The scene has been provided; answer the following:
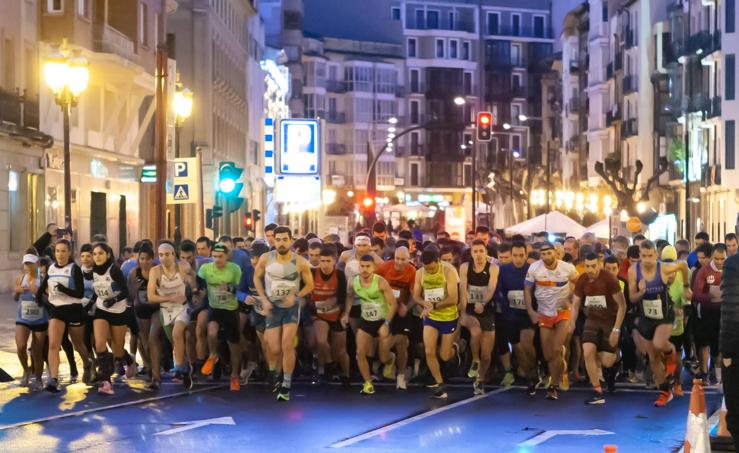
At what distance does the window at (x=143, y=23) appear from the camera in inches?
1833

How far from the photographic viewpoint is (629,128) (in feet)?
286

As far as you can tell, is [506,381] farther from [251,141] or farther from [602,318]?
[251,141]

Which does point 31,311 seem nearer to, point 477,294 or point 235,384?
point 235,384

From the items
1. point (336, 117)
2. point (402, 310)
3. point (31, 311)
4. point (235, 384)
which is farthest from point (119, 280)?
point (336, 117)

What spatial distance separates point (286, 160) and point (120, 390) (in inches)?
710

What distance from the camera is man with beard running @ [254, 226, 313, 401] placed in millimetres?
17641

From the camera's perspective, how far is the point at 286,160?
118ft

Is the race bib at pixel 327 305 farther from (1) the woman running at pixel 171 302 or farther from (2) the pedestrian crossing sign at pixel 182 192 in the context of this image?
(2) the pedestrian crossing sign at pixel 182 192

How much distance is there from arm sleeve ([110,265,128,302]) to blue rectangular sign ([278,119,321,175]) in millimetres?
17679

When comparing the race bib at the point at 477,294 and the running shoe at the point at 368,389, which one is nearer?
the running shoe at the point at 368,389

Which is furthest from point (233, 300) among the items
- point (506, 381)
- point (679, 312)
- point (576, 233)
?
point (576, 233)

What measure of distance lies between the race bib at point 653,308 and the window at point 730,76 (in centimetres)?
4737

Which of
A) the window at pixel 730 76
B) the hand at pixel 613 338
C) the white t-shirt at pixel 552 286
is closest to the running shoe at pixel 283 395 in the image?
the white t-shirt at pixel 552 286

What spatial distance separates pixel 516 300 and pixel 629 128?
230ft
